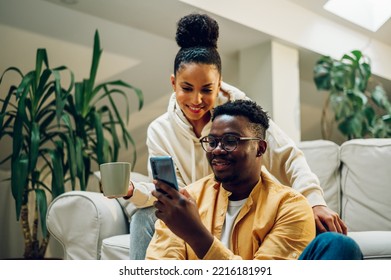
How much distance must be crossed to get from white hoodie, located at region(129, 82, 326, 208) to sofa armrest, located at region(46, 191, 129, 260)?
0.31 meters

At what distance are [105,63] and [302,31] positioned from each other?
1.03 metres

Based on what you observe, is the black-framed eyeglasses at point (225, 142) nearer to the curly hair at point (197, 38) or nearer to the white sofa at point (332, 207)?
the curly hair at point (197, 38)

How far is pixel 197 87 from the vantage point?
1.25 meters

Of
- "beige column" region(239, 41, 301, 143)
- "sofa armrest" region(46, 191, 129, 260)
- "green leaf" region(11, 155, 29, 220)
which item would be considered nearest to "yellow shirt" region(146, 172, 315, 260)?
"sofa armrest" region(46, 191, 129, 260)

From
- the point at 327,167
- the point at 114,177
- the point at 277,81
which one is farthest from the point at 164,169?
the point at 277,81

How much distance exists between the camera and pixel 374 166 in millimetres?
1881

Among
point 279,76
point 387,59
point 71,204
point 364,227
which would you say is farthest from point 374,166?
point 71,204

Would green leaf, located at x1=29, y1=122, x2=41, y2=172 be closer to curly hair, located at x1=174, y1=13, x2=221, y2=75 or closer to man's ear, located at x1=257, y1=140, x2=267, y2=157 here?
curly hair, located at x1=174, y1=13, x2=221, y2=75

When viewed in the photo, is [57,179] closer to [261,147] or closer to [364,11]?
[261,147]

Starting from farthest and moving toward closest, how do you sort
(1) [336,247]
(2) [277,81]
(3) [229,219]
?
(2) [277,81] → (3) [229,219] → (1) [336,247]

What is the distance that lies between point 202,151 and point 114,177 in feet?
1.47

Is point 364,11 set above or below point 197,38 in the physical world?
above

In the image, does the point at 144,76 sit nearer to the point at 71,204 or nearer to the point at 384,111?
the point at 71,204

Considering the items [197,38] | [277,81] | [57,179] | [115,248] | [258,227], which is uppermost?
[277,81]
